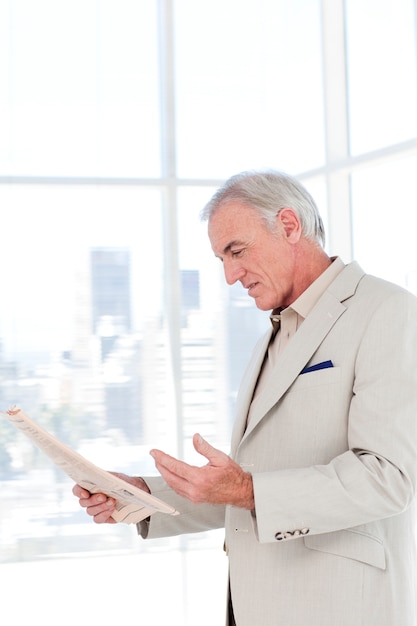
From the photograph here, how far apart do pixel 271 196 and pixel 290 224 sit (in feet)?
0.23

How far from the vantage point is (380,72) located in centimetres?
351

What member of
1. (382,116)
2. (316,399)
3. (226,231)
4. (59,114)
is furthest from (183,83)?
(316,399)

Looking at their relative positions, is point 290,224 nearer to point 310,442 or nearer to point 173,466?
point 310,442

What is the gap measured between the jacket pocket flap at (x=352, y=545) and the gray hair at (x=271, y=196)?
617 mm

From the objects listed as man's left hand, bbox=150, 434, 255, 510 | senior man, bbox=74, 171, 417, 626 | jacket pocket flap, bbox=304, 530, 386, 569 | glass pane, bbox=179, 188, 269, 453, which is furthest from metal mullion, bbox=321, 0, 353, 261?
man's left hand, bbox=150, 434, 255, 510

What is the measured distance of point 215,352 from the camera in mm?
3992

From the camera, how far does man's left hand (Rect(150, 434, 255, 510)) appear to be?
1.44 meters

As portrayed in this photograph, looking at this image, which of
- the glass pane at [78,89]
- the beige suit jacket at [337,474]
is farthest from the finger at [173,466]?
the glass pane at [78,89]

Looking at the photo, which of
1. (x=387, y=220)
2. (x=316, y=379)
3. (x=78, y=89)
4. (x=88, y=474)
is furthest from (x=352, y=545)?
(x=78, y=89)

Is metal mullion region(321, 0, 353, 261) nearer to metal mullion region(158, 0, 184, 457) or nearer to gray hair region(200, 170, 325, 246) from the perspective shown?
metal mullion region(158, 0, 184, 457)

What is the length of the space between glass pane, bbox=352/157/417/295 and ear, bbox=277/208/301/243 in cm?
162

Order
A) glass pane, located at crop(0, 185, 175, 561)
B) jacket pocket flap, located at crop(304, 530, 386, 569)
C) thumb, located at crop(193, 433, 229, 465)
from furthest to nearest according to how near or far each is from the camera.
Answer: glass pane, located at crop(0, 185, 175, 561), jacket pocket flap, located at crop(304, 530, 386, 569), thumb, located at crop(193, 433, 229, 465)

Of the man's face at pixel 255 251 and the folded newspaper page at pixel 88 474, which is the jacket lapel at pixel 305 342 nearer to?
the man's face at pixel 255 251

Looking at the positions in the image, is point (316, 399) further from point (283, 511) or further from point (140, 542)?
point (140, 542)
